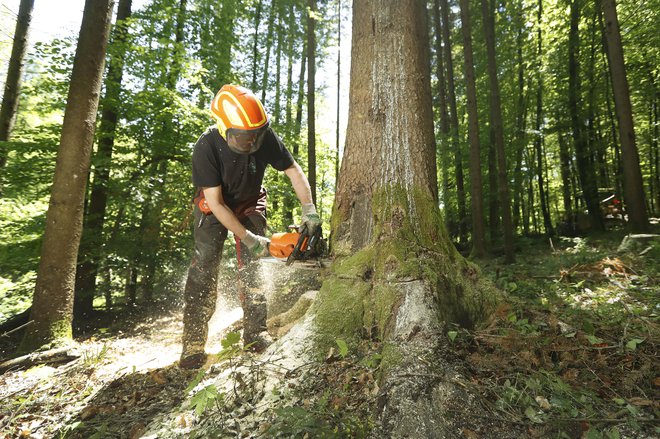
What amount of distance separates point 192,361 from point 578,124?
13356 mm

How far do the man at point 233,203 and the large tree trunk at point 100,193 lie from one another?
3590 mm

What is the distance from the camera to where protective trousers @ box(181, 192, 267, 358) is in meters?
3.20

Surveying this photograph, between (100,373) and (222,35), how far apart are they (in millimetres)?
7838

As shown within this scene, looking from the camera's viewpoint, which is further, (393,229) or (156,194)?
(156,194)

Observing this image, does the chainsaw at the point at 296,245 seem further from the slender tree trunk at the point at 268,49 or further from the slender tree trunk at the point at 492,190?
the slender tree trunk at the point at 268,49

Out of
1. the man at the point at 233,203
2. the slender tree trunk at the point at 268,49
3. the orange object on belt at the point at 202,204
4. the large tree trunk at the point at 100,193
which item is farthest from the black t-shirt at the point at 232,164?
the slender tree trunk at the point at 268,49

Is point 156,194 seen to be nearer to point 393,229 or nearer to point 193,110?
point 193,110

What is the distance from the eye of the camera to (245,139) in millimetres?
2764

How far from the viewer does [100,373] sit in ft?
10.5

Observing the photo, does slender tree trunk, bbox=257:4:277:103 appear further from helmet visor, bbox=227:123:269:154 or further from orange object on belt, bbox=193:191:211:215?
helmet visor, bbox=227:123:269:154

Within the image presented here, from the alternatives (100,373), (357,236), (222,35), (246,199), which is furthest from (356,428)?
(222,35)

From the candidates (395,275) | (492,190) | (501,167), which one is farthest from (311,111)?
(395,275)

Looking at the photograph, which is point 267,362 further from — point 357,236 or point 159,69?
point 159,69

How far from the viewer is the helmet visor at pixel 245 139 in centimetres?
273
